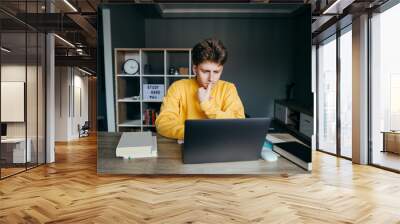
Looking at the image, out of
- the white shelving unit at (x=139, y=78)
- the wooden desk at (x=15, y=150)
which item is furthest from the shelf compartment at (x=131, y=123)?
the wooden desk at (x=15, y=150)

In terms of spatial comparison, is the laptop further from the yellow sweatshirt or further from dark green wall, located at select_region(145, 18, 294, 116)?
dark green wall, located at select_region(145, 18, 294, 116)

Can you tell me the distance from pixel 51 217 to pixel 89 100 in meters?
14.3

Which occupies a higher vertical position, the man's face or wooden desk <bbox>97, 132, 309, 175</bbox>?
the man's face

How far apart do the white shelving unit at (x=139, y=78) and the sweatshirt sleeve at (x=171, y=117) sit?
0.11 m

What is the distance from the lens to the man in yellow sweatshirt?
10.9ft

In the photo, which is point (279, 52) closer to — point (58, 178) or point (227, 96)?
point (227, 96)

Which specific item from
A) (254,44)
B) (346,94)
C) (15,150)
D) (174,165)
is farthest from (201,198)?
(346,94)

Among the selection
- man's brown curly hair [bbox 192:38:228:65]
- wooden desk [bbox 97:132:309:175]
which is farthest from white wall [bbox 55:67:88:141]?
man's brown curly hair [bbox 192:38:228:65]

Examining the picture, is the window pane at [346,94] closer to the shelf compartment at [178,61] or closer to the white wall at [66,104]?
the shelf compartment at [178,61]

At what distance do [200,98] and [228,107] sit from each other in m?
0.32

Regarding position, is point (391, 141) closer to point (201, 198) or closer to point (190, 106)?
point (201, 198)

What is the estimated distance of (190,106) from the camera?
11.0 ft

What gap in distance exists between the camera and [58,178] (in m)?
4.59

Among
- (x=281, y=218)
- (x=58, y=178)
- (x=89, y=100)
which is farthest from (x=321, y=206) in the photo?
(x=89, y=100)
